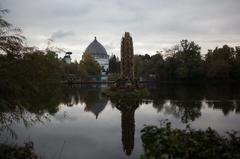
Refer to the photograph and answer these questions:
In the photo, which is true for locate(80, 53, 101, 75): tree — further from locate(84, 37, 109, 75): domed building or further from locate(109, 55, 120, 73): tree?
locate(84, 37, 109, 75): domed building

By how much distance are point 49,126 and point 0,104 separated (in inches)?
489

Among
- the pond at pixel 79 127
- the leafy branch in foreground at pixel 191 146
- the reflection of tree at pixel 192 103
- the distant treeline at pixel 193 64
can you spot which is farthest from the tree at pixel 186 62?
the leafy branch in foreground at pixel 191 146

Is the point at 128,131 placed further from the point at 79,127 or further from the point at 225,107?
the point at 225,107

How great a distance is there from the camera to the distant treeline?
80.3 meters

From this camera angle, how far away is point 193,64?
8488cm

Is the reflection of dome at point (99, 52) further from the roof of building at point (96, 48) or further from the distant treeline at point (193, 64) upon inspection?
the distant treeline at point (193, 64)

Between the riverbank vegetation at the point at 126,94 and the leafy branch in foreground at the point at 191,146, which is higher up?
the leafy branch in foreground at the point at 191,146

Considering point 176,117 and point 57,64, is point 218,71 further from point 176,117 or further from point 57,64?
point 57,64

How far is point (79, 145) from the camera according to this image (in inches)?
577

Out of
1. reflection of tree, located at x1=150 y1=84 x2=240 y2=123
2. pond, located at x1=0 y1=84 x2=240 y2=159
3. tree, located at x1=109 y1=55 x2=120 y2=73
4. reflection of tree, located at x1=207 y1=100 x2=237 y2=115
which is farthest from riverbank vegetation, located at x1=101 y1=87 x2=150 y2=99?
tree, located at x1=109 y1=55 x2=120 y2=73

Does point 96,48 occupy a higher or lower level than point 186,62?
higher

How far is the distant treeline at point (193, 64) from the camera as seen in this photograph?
80.3 metres

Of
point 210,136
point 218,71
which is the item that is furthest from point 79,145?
point 218,71

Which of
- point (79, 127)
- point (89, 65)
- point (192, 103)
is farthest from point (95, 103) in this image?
point (89, 65)
